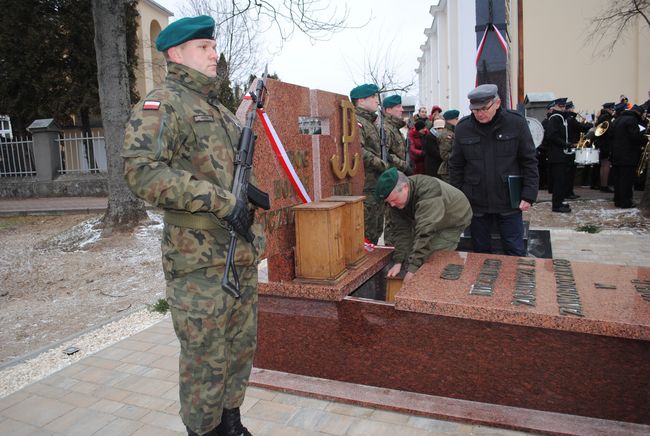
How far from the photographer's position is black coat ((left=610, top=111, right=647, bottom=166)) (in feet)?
31.2

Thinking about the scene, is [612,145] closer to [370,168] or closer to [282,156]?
[370,168]

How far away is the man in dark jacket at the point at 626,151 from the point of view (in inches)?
375

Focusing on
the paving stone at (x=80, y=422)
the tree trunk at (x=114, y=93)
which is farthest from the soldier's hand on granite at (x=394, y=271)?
the tree trunk at (x=114, y=93)

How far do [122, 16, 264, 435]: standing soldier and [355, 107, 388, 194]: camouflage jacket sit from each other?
328 cm

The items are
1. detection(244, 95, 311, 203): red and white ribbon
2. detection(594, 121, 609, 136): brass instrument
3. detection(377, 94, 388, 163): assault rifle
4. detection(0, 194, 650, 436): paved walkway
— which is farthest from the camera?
detection(594, 121, 609, 136): brass instrument

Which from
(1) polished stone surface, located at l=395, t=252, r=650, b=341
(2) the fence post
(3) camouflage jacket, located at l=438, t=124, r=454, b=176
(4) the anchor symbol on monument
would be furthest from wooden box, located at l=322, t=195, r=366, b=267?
(2) the fence post

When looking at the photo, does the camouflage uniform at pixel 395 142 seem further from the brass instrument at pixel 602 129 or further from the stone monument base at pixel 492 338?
the brass instrument at pixel 602 129

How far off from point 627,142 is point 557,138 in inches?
47.7

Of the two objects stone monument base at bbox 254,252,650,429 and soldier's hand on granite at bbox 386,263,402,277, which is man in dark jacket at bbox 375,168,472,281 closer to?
soldier's hand on granite at bbox 386,263,402,277

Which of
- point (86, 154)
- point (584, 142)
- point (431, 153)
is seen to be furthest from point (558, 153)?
point (86, 154)

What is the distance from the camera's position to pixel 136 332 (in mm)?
4723

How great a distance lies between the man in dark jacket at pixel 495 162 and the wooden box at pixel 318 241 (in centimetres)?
153

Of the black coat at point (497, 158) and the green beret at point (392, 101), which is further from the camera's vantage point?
the green beret at point (392, 101)

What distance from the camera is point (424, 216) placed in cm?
383
